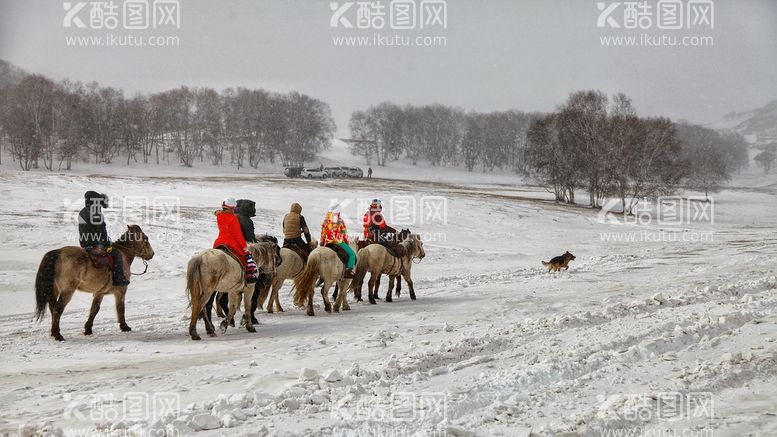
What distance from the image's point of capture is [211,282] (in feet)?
31.8

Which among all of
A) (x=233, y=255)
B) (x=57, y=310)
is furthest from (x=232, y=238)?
(x=57, y=310)

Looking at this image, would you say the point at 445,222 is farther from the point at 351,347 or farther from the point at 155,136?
the point at 155,136

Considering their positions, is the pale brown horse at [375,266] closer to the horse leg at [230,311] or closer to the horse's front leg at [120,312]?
the horse leg at [230,311]

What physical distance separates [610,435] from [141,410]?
173 inches

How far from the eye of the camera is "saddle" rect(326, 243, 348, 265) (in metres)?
12.5

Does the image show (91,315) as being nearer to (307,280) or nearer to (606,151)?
(307,280)

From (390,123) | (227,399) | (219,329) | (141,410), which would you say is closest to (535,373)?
(227,399)

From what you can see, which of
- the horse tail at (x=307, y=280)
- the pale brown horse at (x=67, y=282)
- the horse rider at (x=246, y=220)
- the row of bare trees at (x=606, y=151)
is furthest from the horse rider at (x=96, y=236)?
the row of bare trees at (x=606, y=151)

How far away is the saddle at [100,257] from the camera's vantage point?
10.0 meters

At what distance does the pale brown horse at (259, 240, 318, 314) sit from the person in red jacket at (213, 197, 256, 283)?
5.42 feet

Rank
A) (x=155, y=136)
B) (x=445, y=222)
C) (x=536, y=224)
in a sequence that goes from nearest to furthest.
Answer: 1. (x=445, y=222)
2. (x=536, y=224)
3. (x=155, y=136)

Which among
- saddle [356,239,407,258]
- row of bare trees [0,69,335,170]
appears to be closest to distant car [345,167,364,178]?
row of bare trees [0,69,335,170]

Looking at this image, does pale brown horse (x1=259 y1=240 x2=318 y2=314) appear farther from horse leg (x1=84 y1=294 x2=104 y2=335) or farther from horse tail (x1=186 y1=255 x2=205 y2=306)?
horse leg (x1=84 y1=294 x2=104 y2=335)

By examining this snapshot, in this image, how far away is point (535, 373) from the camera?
6633mm
